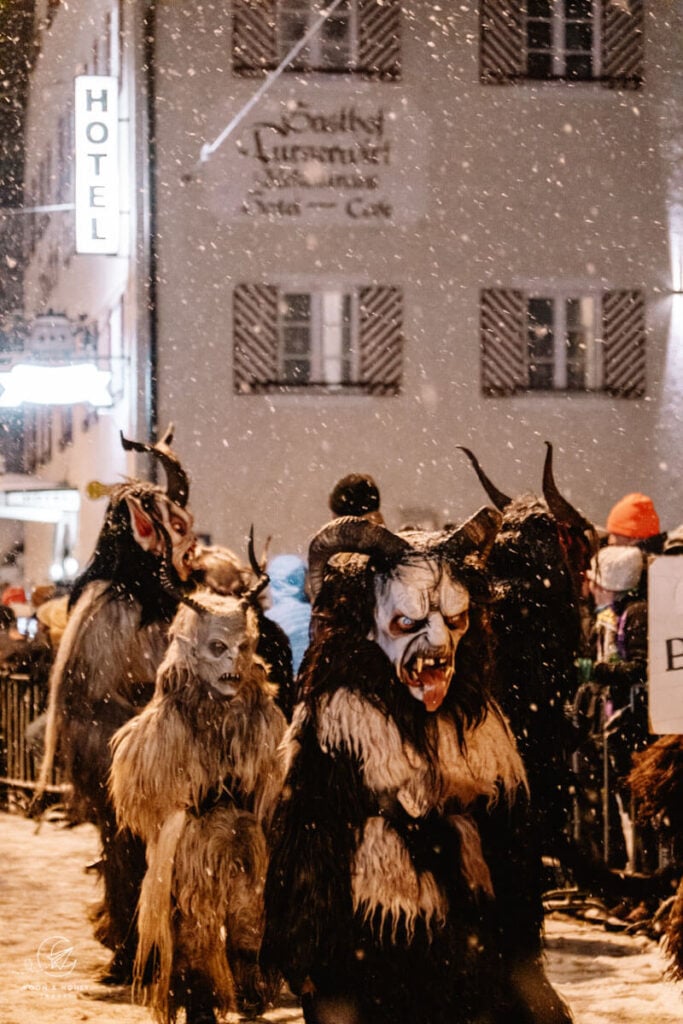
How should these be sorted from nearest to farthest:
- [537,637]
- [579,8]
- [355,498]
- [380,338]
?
[537,637] < [355,498] < [380,338] < [579,8]

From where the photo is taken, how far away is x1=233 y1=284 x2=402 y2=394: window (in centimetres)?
1983

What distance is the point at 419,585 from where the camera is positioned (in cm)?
454

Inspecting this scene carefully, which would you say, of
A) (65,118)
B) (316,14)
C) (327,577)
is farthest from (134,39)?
(327,577)

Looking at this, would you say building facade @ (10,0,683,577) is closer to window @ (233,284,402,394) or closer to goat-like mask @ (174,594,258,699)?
window @ (233,284,402,394)

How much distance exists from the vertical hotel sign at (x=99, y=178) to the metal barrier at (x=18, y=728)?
7.25m

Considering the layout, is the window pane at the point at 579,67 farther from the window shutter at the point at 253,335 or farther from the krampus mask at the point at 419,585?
the krampus mask at the point at 419,585

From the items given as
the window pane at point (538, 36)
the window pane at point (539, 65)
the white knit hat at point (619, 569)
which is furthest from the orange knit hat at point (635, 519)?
the window pane at point (538, 36)

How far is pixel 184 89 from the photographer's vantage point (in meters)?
19.6

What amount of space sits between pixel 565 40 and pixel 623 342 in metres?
3.54

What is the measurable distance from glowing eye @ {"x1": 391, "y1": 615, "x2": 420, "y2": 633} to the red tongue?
122mm

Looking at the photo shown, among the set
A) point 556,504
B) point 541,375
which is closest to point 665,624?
point 556,504

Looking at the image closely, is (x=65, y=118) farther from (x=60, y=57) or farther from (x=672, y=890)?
(x=672, y=890)

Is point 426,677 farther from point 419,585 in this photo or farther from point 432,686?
point 419,585

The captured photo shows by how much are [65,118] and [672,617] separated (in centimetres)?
2071
